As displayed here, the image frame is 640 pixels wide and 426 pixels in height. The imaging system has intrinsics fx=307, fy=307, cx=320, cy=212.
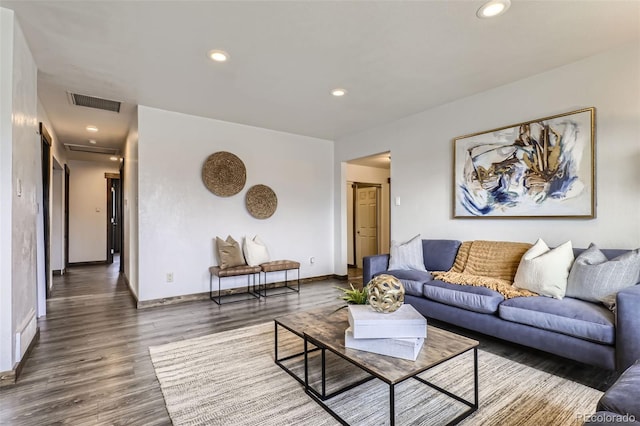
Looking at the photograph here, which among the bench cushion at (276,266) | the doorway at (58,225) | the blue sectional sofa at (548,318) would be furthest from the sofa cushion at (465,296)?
the doorway at (58,225)

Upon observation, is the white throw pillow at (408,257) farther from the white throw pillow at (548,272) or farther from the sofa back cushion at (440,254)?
the white throw pillow at (548,272)

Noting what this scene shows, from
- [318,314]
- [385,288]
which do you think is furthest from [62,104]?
[385,288]

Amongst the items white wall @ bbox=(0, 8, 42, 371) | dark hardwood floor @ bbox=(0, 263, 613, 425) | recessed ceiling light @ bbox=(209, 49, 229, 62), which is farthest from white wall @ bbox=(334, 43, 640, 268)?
white wall @ bbox=(0, 8, 42, 371)

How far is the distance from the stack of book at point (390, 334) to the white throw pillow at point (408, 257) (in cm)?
202

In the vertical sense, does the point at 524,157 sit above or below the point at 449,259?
above

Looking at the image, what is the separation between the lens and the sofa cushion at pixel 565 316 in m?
1.96

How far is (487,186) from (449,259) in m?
0.92

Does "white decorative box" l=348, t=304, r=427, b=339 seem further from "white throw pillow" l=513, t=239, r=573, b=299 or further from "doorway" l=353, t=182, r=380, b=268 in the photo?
"doorway" l=353, t=182, r=380, b=268

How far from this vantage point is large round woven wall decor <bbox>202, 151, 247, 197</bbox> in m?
4.39

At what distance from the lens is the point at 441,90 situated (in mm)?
3451

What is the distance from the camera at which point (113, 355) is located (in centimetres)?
250

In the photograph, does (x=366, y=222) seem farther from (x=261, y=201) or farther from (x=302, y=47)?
(x=302, y=47)

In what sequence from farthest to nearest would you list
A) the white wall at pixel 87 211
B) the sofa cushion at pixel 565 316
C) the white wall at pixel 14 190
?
the white wall at pixel 87 211 < the white wall at pixel 14 190 < the sofa cushion at pixel 565 316

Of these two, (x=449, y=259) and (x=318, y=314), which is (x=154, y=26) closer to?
(x=318, y=314)
